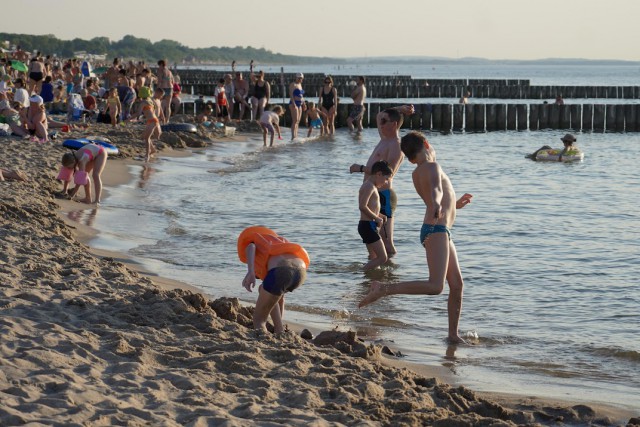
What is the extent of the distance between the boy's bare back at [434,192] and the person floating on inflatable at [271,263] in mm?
1088

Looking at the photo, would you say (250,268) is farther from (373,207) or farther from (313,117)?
(313,117)

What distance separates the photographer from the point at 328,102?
2984cm

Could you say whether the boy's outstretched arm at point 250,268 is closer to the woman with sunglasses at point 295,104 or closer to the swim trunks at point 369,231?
the swim trunks at point 369,231

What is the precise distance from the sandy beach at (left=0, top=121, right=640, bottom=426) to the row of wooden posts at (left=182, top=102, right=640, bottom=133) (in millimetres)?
30998

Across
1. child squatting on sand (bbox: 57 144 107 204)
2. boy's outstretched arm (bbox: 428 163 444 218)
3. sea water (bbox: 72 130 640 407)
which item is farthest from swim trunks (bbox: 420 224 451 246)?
child squatting on sand (bbox: 57 144 107 204)

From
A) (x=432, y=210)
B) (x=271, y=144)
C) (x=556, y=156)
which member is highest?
(x=432, y=210)

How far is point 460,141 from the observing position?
32688 mm

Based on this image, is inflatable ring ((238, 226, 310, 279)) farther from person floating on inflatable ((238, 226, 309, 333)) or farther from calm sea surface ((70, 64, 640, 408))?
calm sea surface ((70, 64, 640, 408))

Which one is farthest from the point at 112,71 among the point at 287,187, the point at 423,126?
the point at 423,126

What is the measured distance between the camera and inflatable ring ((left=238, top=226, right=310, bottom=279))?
6.33 metres

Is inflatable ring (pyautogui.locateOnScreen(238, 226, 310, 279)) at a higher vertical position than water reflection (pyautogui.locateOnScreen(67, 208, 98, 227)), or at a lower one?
higher

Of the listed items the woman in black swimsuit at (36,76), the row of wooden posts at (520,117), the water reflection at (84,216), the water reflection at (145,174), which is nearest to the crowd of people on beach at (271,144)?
the woman in black swimsuit at (36,76)

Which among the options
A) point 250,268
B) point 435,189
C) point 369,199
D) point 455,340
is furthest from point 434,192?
point 369,199

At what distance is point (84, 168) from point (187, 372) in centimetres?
806
